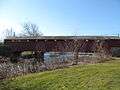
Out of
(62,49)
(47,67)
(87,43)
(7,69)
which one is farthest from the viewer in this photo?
(87,43)

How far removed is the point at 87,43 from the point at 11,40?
13635 millimetres

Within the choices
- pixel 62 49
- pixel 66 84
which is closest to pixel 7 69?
pixel 66 84

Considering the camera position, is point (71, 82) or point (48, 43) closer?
point (71, 82)

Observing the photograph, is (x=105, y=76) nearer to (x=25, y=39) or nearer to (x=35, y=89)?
(x=35, y=89)

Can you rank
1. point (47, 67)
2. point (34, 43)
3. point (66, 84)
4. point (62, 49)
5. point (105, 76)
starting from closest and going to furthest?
point (66, 84) < point (105, 76) < point (47, 67) < point (62, 49) < point (34, 43)

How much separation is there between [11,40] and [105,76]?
3573 centimetres

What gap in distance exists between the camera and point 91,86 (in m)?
11.6

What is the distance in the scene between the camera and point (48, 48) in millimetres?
42719

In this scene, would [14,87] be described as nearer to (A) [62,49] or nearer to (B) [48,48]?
(A) [62,49]

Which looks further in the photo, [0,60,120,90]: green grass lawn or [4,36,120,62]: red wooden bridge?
[4,36,120,62]: red wooden bridge

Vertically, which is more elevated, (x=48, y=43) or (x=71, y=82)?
(x=48, y=43)

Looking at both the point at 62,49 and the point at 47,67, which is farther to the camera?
the point at 62,49

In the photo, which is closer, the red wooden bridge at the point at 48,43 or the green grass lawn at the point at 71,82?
the green grass lawn at the point at 71,82

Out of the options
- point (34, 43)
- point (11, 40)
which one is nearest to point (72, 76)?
point (34, 43)
